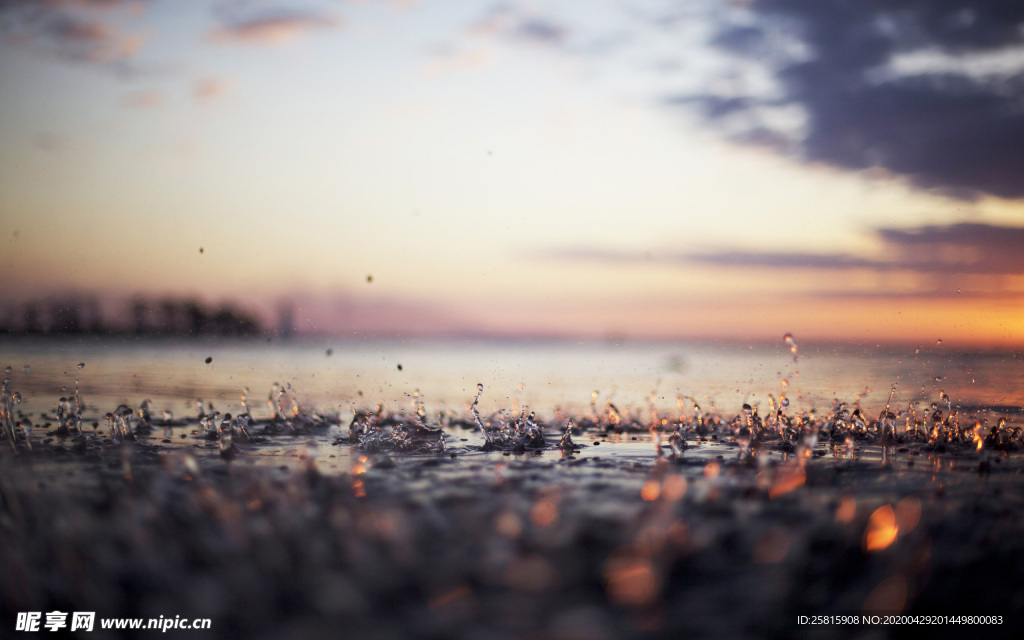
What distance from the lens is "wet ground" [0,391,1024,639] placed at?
3.02 meters

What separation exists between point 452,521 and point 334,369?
63.8ft

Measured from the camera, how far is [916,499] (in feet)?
16.5

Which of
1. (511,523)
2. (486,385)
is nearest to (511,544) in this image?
(511,523)

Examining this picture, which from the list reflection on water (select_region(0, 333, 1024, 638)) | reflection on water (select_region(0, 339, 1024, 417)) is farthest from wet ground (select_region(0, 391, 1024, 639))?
reflection on water (select_region(0, 339, 1024, 417))

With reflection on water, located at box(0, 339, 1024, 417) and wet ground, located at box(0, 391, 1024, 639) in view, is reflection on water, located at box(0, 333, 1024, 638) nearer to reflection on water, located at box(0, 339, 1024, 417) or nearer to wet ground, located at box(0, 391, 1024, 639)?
wet ground, located at box(0, 391, 1024, 639)

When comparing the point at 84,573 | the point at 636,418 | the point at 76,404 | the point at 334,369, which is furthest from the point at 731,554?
the point at 334,369

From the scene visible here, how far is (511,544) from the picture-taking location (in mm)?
3766

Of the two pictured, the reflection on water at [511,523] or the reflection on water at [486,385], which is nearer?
the reflection on water at [511,523]

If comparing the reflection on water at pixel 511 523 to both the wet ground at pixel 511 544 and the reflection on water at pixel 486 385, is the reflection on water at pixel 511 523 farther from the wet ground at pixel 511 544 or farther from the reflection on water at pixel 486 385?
the reflection on water at pixel 486 385

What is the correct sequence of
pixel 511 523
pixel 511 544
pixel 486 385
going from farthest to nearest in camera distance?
pixel 486 385 → pixel 511 523 → pixel 511 544

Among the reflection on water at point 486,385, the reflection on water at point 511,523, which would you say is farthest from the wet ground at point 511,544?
the reflection on water at point 486,385

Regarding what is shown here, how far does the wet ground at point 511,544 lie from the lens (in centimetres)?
302

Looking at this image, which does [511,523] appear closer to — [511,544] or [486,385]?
[511,544]

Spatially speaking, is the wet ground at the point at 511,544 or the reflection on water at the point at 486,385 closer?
the wet ground at the point at 511,544
